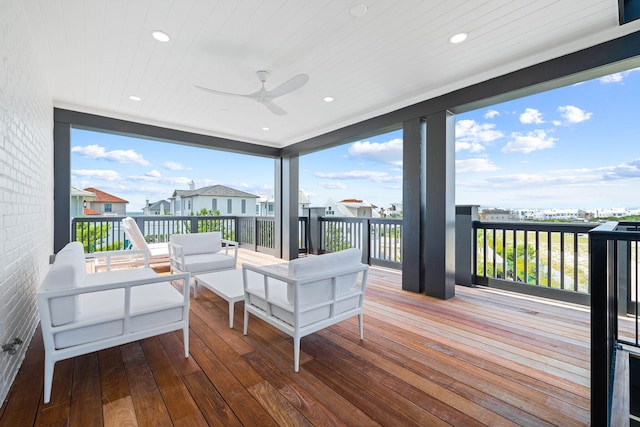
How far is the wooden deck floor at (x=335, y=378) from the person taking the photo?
60.2 inches

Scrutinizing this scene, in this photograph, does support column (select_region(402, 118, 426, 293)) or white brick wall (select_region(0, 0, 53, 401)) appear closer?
white brick wall (select_region(0, 0, 53, 401))

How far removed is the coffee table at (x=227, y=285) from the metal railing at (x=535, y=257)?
3.33 metres

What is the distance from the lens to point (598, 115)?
4.00 metres

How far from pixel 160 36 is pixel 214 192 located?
406 inches

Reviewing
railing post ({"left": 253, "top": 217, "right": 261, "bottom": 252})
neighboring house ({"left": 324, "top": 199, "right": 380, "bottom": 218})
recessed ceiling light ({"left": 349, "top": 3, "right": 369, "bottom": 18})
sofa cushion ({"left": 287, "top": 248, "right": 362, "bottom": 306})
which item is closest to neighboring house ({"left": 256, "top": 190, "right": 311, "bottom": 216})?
railing post ({"left": 253, "top": 217, "right": 261, "bottom": 252})

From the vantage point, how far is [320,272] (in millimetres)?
2105

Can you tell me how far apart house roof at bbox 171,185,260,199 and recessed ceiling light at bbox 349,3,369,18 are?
11088 millimetres

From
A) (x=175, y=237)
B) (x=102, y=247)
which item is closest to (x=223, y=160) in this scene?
(x=102, y=247)

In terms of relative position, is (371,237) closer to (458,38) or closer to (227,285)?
(227,285)

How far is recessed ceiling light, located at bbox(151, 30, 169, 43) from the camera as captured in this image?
2.55 metres

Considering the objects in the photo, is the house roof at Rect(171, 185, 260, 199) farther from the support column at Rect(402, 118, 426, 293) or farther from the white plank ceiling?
the support column at Rect(402, 118, 426, 293)

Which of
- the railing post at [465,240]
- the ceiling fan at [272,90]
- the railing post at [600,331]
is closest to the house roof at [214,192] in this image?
the ceiling fan at [272,90]

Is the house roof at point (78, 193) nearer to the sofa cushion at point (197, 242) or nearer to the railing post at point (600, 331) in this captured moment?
the sofa cushion at point (197, 242)

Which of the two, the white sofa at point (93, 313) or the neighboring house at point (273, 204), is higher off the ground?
the neighboring house at point (273, 204)
